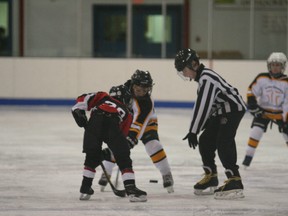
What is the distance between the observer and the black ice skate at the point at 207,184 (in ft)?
20.1

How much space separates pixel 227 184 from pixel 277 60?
1.85 metres

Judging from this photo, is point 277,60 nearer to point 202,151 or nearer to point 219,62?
point 202,151

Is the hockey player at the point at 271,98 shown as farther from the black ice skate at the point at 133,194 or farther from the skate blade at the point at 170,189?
the black ice skate at the point at 133,194

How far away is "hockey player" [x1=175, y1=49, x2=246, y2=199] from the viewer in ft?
19.2

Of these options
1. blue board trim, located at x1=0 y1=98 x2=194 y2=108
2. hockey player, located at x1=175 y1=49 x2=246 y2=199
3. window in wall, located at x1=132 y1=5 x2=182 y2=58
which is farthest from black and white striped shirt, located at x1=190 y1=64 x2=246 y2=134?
window in wall, located at x1=132 y1=5 x2=182 y2=58

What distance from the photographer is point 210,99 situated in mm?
5848

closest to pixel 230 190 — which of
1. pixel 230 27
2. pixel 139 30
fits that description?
pixel 230 27

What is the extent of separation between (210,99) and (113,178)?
4.38ft

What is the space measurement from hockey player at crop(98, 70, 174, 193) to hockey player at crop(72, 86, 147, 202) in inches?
5.8

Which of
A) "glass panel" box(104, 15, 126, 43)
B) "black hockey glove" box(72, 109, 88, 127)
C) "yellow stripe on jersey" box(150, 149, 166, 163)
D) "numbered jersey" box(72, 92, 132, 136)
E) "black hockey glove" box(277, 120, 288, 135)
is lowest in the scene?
"yellow stripe on jersey" box(150, 149, 166, 163)

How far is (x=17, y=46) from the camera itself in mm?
14891

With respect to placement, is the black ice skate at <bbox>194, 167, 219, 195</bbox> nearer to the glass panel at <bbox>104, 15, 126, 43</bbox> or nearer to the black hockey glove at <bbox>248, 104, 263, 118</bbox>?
the black hockey glove at <bbox>248, 104, 263, 118</bbox>

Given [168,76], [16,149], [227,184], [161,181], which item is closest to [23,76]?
[168,76]

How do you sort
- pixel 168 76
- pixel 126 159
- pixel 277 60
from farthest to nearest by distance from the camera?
pixel 168 76 → pixel 277 60 → pixel 126 159
